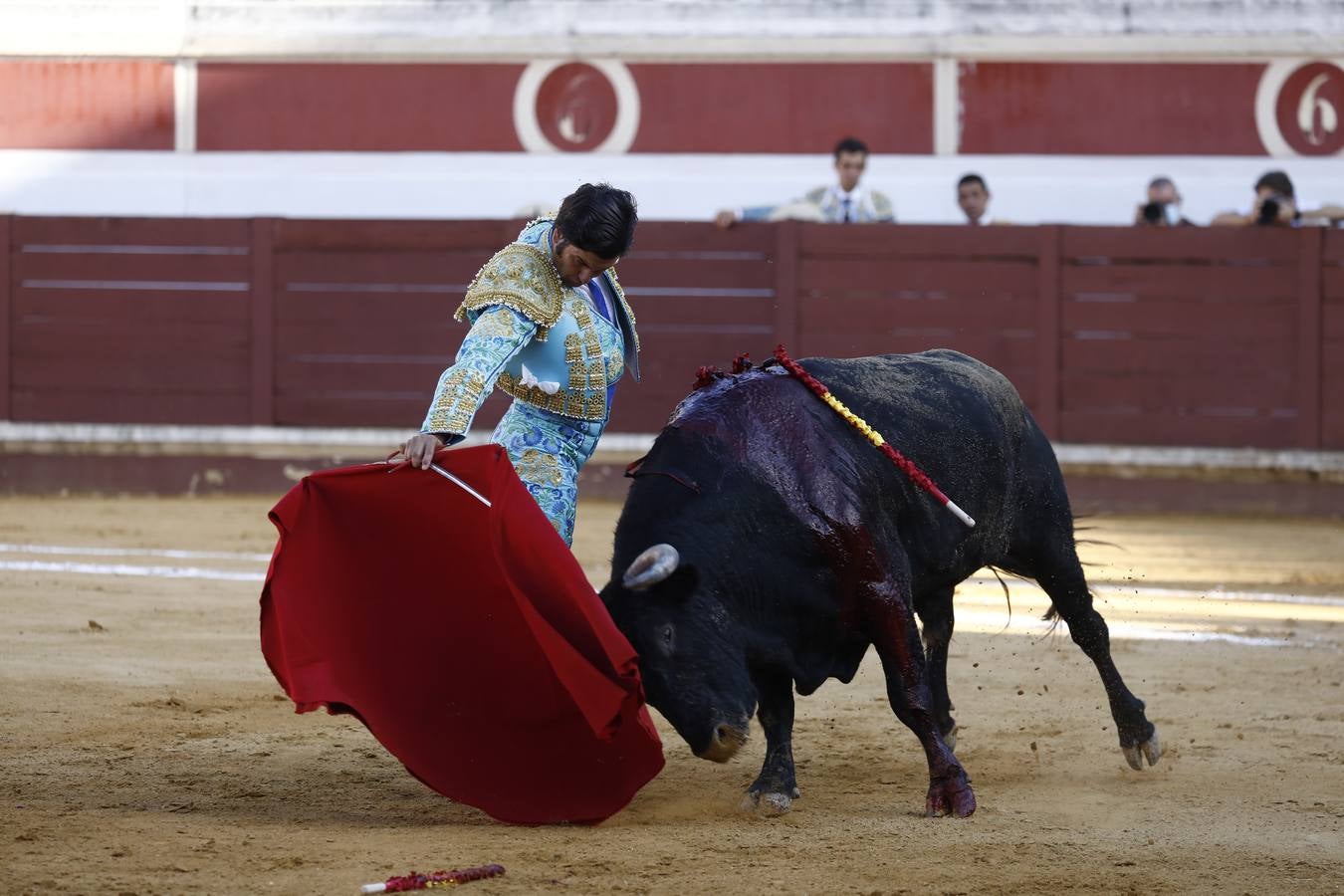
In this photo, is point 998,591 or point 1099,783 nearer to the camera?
point 1099,783

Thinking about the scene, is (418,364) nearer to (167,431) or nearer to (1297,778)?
(167,431)

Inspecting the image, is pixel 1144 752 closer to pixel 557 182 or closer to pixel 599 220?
pixel 599 220

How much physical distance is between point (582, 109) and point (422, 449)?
22.6 feet

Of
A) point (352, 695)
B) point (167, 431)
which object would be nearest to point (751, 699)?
point (352, 695)

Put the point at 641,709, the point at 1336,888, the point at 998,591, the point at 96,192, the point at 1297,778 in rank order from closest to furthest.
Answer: the point at 1336,888 < the point at 641,709 < the point at 1297,778 < the point at 998,591 < the point at 96,192

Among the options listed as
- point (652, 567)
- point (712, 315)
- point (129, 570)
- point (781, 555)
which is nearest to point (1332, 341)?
point (712, 315)

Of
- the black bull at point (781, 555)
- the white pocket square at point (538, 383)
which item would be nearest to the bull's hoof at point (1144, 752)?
the black bull at point (781, 555)

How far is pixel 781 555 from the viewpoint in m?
3.16

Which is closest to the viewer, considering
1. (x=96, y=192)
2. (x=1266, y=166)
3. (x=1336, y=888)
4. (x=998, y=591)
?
(x=1336, y=888)

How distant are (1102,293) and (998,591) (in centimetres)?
248

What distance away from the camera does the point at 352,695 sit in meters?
3.16

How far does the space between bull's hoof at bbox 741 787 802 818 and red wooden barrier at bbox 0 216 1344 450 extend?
5.09 m

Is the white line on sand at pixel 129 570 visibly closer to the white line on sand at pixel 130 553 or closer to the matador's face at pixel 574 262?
the white line on sand at pixel 130 553

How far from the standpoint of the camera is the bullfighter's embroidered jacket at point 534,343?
310 cm
